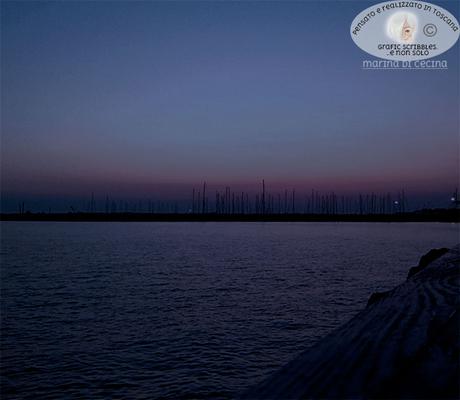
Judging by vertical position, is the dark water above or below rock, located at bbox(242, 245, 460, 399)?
below

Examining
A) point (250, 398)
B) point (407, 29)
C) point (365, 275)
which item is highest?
point (407, 29)

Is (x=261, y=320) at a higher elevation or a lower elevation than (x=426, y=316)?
lower

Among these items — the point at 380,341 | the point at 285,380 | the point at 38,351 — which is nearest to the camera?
the point at 285,380

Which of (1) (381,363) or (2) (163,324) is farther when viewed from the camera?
(2) (163,324)

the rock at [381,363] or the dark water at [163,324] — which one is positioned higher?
the rock at [381,363]

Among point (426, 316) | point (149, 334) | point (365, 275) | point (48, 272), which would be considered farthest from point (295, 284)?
point (426, 316)

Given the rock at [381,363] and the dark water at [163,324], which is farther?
the dark water at [163,324]

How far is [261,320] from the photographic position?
16359mm

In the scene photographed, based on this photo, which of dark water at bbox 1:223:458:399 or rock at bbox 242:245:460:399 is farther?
dark water at bbox 1:223:458:399

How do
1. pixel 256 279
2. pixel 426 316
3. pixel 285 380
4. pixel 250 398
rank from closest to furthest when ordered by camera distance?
pixel 250 398 → pixel 285 380 → pixel 426 316 → pixel 256 279

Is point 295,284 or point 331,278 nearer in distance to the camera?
point 295,284

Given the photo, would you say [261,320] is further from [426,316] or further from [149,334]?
[426,316]

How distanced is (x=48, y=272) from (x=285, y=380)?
33.5 metres

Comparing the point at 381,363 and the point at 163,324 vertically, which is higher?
the point at 381,363
